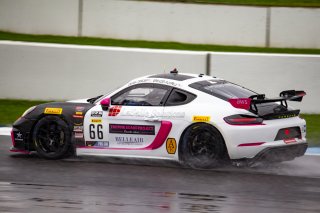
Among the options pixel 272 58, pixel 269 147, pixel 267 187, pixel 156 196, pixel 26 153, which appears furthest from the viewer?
pixel 272 58

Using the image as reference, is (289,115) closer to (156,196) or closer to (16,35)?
(156,196)

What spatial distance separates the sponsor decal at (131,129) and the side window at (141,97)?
32 cm

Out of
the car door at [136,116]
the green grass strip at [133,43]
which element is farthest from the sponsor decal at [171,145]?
the green grass strip at [133,43]

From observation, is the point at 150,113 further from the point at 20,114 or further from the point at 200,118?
the point at 20,114

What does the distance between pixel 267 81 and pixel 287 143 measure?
470 cm

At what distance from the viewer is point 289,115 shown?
10.1m

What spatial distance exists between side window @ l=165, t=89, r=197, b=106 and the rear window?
0.52 feet

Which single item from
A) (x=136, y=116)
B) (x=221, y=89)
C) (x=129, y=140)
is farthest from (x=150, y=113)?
(x=221, y=89)

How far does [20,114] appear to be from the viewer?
14.5m

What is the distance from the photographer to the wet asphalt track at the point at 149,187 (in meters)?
7.84

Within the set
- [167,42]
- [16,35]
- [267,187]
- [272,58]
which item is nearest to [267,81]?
[272,58]

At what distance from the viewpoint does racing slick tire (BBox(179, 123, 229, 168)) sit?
32.0ft

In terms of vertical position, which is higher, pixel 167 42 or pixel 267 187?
pixel 167 42

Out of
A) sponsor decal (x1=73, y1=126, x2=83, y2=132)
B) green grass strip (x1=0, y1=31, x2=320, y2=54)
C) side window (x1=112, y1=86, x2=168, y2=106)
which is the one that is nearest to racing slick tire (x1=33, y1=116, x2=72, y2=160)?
sponsor decal (x1=73, y1=126, x2=83, y2=132)
